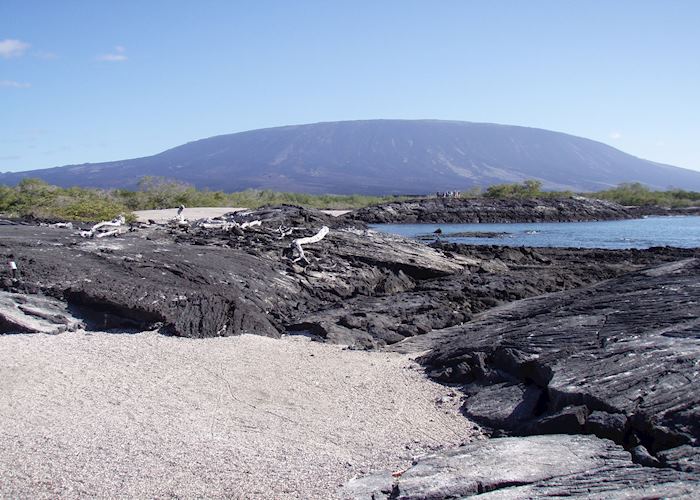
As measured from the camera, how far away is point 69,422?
7.42 m

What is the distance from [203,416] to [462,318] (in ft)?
24.4

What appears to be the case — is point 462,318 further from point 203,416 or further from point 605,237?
point 605,237

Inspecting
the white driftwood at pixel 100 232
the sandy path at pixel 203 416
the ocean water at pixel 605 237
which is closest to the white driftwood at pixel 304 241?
the white driftwood at pixel 100 232

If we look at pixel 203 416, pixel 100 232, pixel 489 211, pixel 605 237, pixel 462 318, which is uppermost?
pixel 489 211

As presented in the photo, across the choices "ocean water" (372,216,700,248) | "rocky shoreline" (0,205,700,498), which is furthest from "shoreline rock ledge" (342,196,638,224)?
"rocky shoreline" (0,205,700,498)

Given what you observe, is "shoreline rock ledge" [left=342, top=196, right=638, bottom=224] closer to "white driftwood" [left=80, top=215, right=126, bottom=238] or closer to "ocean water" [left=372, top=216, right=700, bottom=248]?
"ocean water" [left=372, top=216, right=700, bottom=248]

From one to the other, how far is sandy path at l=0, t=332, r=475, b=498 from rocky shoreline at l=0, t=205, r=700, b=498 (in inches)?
21.5

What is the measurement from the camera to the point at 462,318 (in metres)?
14.2

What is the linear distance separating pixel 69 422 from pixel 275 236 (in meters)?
13.4

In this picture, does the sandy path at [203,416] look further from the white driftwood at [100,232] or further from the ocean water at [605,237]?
the ocean water at [605,237]

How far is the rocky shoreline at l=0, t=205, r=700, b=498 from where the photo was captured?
6285 millimetres

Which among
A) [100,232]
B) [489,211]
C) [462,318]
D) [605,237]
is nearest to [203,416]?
[462,318]

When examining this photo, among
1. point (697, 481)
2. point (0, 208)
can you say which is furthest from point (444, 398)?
point (0, 208)

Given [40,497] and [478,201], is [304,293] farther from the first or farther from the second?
[478,201]
